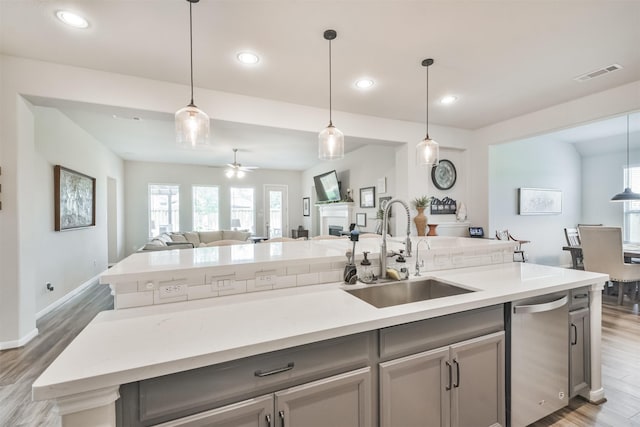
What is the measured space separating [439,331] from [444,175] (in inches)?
157

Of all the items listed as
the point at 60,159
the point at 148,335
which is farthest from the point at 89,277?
the point at 148,335

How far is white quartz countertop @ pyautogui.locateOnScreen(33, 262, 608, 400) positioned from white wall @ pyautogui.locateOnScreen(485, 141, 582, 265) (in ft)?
12.6

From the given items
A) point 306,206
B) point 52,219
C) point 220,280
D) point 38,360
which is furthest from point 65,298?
point 306,206

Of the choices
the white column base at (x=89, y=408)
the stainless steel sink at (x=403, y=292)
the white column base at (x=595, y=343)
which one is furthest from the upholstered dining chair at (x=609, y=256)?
the white column base at (x=89, y=408)

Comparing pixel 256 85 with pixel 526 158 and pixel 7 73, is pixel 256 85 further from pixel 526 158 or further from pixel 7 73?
pixel 526 158

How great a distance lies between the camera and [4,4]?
1.88m

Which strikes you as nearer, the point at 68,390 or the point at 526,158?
the point at 68,390

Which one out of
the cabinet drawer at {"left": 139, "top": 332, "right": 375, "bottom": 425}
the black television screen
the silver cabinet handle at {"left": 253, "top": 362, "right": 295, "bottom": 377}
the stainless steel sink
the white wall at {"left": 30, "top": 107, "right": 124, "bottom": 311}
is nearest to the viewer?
the cabinet drawer at {"left": 139, "top": 332, "right": 375, "bottom": 425}

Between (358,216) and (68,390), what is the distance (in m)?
5.51

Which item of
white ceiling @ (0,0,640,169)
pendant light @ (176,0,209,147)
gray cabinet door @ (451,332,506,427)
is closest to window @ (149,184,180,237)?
white ceiling @ (0,0,640,169)

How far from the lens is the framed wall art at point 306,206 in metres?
8.77

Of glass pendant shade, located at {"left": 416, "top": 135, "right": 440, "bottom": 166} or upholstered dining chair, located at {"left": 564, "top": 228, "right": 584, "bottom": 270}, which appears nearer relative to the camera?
glass pendant shade, located at {"left": 416, "top": 135, "right": 440, "bottom": 166}

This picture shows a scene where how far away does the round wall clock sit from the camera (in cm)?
466

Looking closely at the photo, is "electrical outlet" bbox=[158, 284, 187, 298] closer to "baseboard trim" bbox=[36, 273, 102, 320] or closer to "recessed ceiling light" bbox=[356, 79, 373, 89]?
"recessed ceiling light" bbox=[356, 79, 373, 89]
